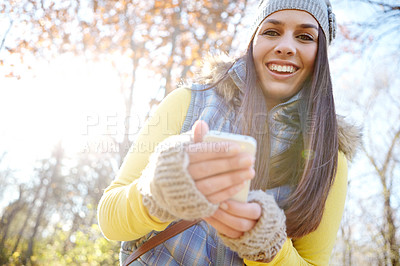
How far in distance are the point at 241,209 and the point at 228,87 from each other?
0.91 metres

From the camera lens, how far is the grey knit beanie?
174 centimetres

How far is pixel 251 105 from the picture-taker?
1.64 m

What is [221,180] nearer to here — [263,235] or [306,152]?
[263,235]

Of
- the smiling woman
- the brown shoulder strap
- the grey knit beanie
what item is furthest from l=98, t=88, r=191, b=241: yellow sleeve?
the grey knit beanie

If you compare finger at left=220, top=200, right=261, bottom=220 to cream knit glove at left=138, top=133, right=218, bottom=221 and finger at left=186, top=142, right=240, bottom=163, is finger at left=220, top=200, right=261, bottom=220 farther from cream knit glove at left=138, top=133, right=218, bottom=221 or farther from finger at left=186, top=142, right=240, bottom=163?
finger at left=186, top=142, right=240, bottom=163

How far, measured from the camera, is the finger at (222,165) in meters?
0.82

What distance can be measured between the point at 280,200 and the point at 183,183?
848mm

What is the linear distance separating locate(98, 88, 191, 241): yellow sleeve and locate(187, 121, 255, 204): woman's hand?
292 millimetres

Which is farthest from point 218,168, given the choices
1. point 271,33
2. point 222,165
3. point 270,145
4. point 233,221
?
point 271,33

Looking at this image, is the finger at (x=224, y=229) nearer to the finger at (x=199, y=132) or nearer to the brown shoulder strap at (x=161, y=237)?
the finger at (x=199, y=132)

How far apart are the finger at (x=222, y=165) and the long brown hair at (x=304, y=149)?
2.38 feet

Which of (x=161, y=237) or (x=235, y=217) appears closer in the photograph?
(x=235, y=217)

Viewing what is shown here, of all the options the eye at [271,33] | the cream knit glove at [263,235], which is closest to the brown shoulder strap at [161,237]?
the cream knit glove at [263,235]

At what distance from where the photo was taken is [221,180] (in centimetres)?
84
